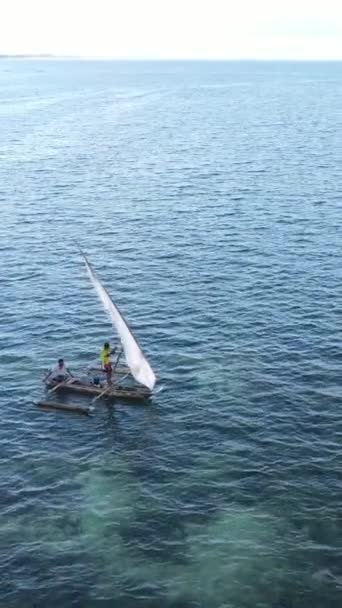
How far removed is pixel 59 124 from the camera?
185375mm

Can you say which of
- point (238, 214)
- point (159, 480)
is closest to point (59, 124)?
point (238, 214)

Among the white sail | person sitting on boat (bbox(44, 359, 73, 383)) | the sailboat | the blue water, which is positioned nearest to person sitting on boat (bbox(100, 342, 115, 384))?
the sailboat

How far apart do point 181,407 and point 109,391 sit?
5.71 metres

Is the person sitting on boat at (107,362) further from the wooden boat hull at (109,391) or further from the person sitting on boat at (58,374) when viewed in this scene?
the person sitting on boat at (58,374)

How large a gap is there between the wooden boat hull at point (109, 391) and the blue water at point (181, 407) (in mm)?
1116

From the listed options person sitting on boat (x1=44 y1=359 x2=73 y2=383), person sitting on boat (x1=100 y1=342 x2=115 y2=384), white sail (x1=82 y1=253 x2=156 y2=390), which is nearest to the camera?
white sail (x1=82 y1=253 x2=156 y2=390)

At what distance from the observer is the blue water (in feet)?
120

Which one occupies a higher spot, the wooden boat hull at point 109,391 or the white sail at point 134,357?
the white sail at point 134,357

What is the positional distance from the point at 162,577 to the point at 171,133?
145 metres

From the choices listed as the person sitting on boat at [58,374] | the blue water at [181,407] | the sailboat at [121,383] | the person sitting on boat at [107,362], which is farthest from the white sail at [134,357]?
the person sitting on boat at [58,374]

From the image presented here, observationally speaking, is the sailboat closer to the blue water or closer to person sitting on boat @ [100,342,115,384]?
person sitting on boat @ [100,342,115,384]

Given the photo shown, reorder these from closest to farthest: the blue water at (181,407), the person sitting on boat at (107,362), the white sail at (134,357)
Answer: the blue water at (181,407) < the white sail at (134,357) < the person sitting on boat at (107,362)

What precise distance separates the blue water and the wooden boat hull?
1.12 m

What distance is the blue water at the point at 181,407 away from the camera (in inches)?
1438
